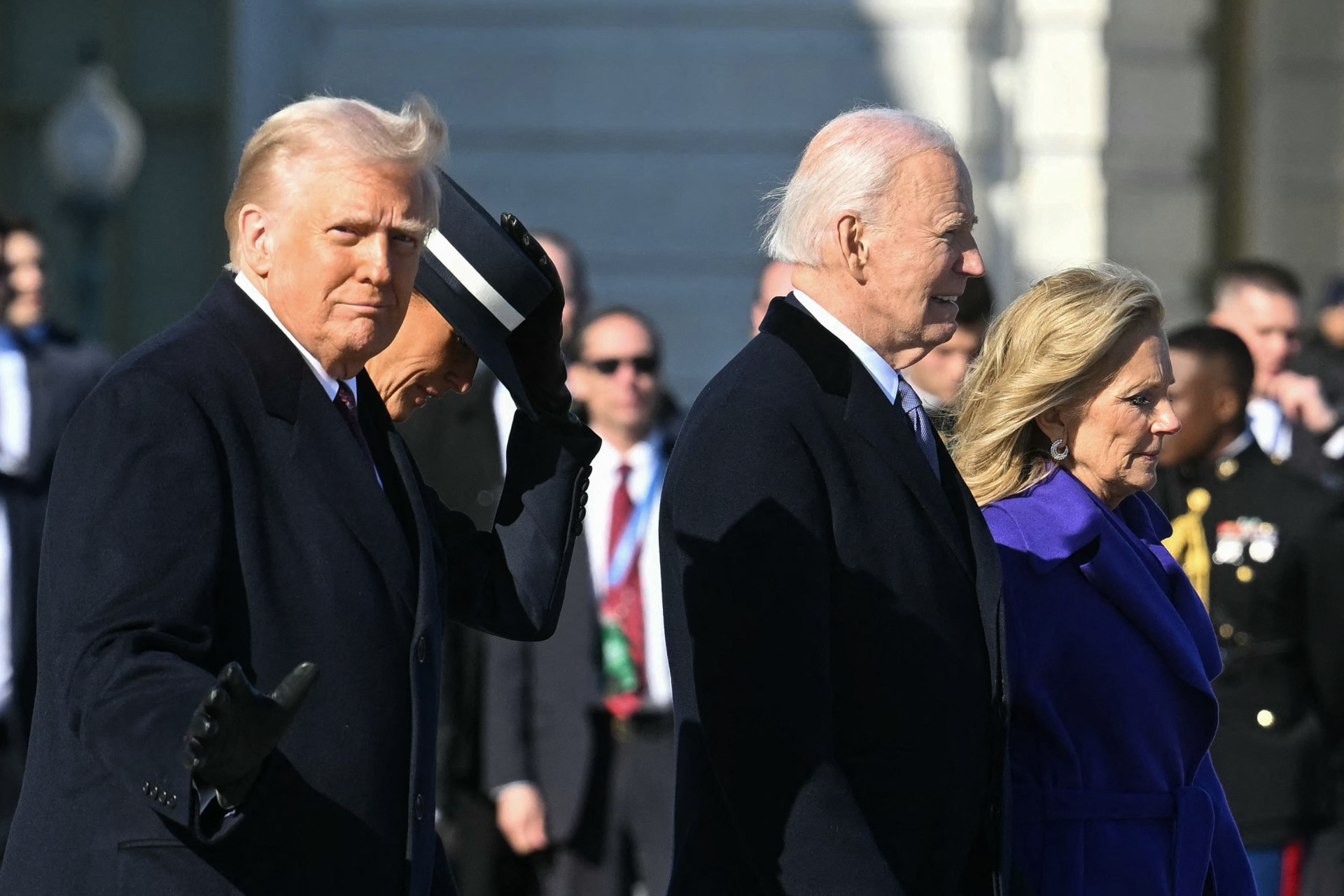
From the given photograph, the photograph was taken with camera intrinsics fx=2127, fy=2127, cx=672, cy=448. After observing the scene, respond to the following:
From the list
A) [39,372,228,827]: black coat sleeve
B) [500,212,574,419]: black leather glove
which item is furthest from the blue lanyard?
[39,372,228,827]: black coat sleeve

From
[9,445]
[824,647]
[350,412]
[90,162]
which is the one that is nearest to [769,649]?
[824,647]

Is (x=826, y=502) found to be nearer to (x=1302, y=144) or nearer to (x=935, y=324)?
(x=935, y=324)

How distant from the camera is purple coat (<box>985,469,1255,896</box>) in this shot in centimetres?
305

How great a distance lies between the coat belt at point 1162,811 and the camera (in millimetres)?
3049

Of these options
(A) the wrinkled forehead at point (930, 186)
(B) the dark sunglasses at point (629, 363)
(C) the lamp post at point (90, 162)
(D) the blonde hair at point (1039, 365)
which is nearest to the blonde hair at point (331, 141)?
(A) the wrinkled forehead at point (930, 186)

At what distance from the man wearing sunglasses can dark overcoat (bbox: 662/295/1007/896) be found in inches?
101

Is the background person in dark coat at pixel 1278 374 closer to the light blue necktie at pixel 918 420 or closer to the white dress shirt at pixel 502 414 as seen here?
the white dress shirt at pixel 502 414

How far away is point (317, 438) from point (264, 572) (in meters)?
0.20

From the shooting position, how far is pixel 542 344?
291 cm

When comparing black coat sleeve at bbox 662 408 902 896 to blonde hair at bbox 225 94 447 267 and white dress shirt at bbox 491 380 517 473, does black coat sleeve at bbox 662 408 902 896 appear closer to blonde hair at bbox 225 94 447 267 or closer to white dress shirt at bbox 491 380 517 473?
blonde hair at bbox 225 94 447 267

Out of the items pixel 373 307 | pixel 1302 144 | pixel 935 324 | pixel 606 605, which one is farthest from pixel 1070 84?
pixel 373 307

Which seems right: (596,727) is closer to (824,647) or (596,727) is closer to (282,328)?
(824,647)

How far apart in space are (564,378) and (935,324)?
1.71ft

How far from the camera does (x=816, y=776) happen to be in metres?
2.63
